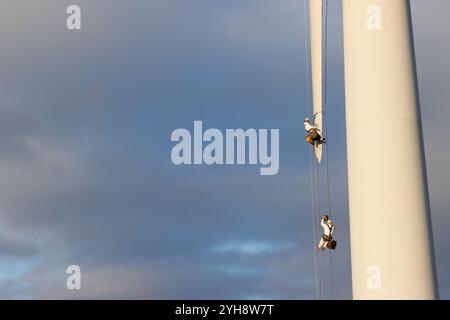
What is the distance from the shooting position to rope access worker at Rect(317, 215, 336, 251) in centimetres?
3200

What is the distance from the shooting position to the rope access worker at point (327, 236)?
1260 inches

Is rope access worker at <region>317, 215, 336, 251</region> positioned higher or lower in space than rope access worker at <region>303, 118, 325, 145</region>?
lower

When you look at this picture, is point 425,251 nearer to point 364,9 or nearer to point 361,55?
point 361,55

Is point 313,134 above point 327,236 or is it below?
above

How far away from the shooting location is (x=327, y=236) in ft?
106

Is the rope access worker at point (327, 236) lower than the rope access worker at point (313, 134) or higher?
lower

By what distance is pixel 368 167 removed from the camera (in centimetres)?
2481
